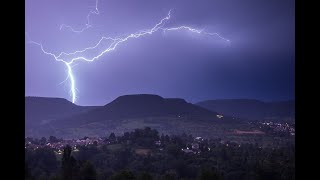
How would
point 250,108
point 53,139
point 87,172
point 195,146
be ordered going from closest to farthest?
point 87,172
point 195,146
point 53,139
point 250,108

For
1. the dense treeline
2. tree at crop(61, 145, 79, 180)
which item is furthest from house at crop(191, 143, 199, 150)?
tree at crop(61, 145, 79, 180)

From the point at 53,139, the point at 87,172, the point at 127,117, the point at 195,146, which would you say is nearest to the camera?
the point at 87,172

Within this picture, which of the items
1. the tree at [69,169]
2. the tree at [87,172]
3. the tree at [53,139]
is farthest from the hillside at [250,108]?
the tree at [69,169]

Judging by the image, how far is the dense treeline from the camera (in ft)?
31.5

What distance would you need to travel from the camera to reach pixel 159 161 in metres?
12.8

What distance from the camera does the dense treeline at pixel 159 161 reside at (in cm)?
960

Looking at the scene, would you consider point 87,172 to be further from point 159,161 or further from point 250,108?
point 250,108

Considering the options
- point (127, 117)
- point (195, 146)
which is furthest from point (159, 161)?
point (127, 117)

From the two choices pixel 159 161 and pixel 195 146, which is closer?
pixel 159 161

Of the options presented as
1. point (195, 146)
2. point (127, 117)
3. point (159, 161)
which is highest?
point (127, 117)

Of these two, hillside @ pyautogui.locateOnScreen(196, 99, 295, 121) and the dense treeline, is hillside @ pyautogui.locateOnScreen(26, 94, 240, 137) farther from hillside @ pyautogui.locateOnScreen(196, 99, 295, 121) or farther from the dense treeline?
the dense treeline

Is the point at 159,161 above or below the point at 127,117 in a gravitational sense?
below
